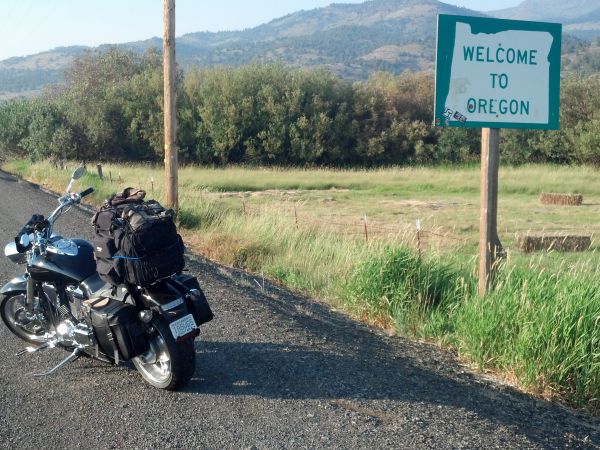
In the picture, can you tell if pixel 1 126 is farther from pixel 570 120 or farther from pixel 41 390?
pixel 41 390

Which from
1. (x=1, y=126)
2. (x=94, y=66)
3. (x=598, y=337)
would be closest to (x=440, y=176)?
(x=1, y=126)

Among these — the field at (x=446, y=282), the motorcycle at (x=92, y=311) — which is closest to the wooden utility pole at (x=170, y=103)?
the field at (x=446, y=282)

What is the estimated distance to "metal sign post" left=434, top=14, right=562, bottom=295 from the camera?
651 cm

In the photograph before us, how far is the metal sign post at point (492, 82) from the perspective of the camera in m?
6.51

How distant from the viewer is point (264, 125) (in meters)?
47.9

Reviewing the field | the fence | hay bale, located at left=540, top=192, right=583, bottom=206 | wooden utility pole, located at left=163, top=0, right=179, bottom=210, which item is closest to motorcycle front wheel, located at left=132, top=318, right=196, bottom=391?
the field

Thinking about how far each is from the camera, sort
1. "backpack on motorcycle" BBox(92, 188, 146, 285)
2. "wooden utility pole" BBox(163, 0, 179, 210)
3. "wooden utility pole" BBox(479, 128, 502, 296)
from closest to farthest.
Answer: "backpack on motorcycle" BBox(92, 188, 146, 285) → "wooden utility pole" BBox(479, 128, 502, 296) → "wooden utility pole" BBox(163, 0, 179, 210)

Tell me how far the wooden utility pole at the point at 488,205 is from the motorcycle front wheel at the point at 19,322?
3.94m

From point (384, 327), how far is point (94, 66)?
202ft

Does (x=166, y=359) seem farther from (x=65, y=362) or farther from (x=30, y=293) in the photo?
(x=30, y=293)

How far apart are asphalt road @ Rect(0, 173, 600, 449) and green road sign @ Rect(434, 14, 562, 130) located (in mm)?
2212

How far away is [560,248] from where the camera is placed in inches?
544

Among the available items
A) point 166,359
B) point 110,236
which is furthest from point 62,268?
point 166,359

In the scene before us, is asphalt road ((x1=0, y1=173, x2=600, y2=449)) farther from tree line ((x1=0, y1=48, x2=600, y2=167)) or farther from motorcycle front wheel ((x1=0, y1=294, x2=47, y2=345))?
tree line ((x1=0, y1=48, x2=600, y2=167))
